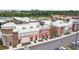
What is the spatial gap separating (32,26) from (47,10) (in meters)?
0.25

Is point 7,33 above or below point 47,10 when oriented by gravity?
below

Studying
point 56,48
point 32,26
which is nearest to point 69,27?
point 56,48

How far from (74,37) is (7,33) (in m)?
0.75

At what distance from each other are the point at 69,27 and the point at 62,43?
7.8 inches
